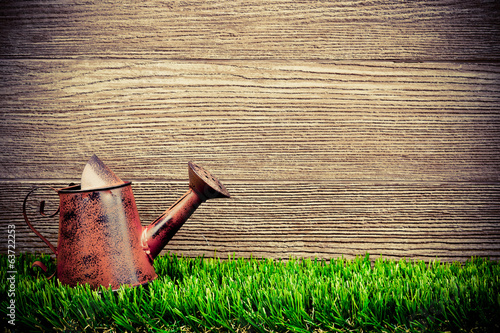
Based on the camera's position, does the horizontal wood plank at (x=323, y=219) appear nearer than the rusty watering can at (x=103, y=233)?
No

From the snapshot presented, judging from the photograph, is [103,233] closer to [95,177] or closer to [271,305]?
[95,177]

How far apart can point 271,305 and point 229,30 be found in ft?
2.75

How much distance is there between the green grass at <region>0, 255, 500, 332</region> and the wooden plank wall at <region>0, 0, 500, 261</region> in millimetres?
246

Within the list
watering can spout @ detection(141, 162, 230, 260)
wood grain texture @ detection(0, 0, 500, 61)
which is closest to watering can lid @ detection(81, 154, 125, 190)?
watering can spout @ detection(141, 162, 230, 260)

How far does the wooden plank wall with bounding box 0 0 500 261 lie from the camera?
95 centimetres

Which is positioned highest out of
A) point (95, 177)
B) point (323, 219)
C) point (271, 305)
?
point (95, 177)

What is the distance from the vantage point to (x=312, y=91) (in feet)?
3.17

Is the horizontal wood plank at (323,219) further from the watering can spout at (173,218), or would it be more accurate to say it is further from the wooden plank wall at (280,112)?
the watering can spout at (173,218)

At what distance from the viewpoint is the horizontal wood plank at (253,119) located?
3.13 ft

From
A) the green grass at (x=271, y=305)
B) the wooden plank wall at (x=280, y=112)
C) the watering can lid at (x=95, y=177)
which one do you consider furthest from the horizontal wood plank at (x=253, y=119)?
the green grass at (x=271, y=305)

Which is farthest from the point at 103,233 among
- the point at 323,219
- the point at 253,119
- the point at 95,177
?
the point at 323,219

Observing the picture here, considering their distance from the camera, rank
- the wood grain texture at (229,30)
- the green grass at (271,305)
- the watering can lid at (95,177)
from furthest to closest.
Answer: the wood grain texture at (229,30) → the watering can lid at (95,177) → the green grass at (271,305)

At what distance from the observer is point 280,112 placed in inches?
38.2

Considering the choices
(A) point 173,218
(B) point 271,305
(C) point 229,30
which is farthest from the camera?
(C) point 229,30
